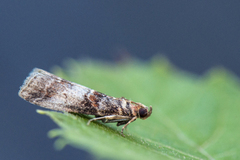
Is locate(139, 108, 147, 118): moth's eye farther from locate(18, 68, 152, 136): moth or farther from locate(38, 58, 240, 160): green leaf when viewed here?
locate(38, 58, 240, 160): green leaf

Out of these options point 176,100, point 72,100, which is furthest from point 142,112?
point 176,100

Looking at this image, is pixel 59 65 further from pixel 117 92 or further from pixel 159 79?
pixel 159 79

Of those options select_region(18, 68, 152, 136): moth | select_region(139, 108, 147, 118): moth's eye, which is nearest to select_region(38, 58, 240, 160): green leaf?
select_region(18, 68, 152, 136): moth

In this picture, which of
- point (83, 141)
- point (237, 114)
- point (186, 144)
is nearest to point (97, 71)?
point (186, 144)

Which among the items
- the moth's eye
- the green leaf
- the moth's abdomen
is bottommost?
the moth's abdomen

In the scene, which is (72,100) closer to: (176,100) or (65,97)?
(65,97)

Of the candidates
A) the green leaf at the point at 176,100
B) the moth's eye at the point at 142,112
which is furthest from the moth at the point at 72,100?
the green leaf at the point at 176,100
